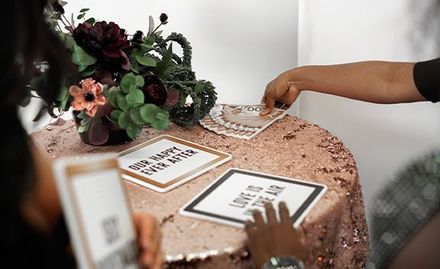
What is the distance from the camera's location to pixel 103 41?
3.57 ft

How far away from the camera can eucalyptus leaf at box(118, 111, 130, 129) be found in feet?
3.69

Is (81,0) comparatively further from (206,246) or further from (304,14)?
(206,246)

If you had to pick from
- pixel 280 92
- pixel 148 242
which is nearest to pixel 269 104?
pixel 280 92

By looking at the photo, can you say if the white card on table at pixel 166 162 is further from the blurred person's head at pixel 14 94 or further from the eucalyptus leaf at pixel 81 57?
the blurred person's head at pixel 14 94

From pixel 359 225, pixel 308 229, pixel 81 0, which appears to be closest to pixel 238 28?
pixel 81 0

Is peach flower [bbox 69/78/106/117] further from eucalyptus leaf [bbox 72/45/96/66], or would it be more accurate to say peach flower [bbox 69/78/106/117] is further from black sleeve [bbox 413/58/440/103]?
black sleeve [bbox 413/58/440/103]

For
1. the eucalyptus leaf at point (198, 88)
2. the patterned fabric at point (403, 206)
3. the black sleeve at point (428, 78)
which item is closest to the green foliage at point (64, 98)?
the eucalyptus leaf at point (198, 88)

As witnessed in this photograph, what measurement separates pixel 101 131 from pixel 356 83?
692 millimetres

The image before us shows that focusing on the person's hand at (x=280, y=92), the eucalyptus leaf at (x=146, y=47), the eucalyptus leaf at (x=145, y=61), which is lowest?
the person's hand at (x=280, y=92)

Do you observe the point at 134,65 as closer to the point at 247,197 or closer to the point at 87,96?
the point at 87,96

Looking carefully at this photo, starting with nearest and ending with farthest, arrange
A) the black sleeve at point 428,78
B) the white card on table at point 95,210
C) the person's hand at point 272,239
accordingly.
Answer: the white card on table at point 95,210
the person's hand at point 272,239
the black sleeve at point 428,78

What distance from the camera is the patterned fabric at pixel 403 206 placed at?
5.13 ft

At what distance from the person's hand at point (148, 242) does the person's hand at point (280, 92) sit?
0.85 m

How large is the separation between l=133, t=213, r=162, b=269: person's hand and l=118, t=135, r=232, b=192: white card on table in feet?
1.17
